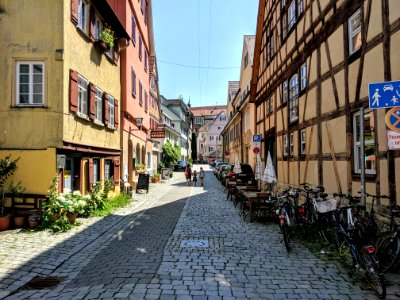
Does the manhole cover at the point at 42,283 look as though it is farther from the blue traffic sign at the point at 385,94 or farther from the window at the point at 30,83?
the window at the point at 30,83

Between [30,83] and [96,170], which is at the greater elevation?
[30,83]

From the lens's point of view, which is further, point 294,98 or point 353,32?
point 294,98

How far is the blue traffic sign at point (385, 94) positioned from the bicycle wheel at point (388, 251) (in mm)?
1960

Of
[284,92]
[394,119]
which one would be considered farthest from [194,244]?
[284,92]

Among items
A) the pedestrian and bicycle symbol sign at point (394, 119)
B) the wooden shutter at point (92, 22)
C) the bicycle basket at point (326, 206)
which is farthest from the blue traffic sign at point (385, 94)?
the wooden shutter at point (92, 22)

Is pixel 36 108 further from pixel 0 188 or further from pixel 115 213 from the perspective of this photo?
pixel 115 213

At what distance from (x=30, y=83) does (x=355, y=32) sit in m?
8.86

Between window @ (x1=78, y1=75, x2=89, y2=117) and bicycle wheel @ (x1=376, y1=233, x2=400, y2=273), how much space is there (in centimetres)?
961

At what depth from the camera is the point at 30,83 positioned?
405 inches

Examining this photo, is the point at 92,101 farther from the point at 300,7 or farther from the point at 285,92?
the point at 300,7

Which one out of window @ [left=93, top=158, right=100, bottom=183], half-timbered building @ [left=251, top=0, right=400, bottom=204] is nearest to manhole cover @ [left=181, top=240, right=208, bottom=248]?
half-timbered building @ [left=251, top=0, right=400, bottom=204]

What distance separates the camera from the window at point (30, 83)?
10.3m

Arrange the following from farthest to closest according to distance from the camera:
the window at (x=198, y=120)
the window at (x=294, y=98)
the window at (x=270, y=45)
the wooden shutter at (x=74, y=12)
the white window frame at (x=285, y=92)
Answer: the window at (x=198, y=120) → the window at (x=270, y=45) → the white window frame at (x=285, y=92) → the window at (x=294, y=98) → the wooden shutter at (x=74, y=12)

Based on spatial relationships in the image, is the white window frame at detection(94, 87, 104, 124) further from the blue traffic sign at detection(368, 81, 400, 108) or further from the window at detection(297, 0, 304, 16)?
the blue traffic sign at detection(368, 81, 400, 108)
